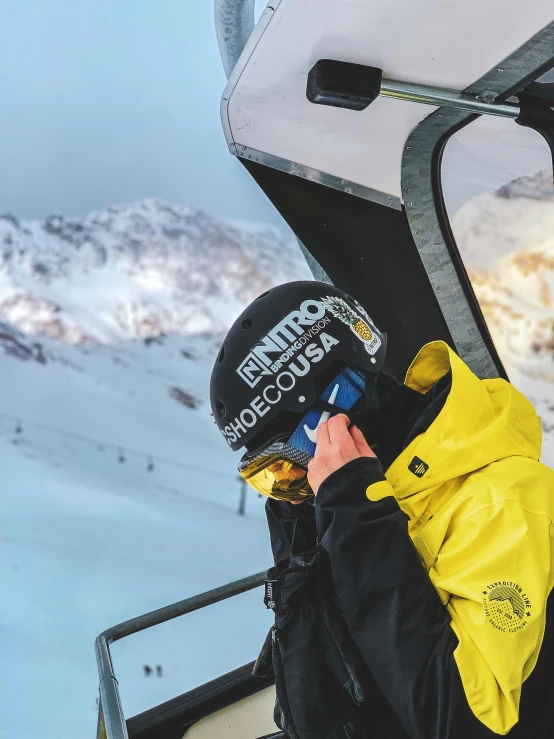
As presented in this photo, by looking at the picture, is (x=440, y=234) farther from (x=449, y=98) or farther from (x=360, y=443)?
(x=360, y=443)

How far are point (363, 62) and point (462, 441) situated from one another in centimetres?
104

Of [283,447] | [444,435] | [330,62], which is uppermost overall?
[330,62]

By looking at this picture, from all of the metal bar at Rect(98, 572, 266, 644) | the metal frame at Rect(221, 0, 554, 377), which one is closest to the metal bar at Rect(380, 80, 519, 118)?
the metal frame at Rect(221, 0, 554, 377)

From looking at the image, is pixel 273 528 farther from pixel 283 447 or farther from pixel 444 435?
pixel 444 435

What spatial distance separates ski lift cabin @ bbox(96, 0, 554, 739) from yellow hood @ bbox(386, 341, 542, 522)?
2.78 feet

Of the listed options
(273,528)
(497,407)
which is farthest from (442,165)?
(273,528)

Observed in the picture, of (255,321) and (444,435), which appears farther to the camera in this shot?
(255,321)

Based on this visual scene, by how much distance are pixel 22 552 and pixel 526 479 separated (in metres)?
11.8

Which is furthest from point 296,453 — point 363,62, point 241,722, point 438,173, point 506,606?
point 241,722

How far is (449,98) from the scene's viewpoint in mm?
1715

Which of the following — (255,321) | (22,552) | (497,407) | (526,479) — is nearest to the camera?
(526,479)

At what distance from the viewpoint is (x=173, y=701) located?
221cm

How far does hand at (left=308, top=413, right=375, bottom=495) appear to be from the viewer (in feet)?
3.59

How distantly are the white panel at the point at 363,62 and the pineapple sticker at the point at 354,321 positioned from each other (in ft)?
2.19
